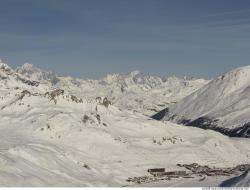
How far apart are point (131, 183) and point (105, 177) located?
9.40 metres

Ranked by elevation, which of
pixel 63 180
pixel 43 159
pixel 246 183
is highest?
pixel 43 159

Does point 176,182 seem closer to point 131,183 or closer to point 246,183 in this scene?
point 131,183

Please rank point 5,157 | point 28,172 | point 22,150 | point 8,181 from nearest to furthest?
point 8,181, point 28,172, point 5,157, point 22,150

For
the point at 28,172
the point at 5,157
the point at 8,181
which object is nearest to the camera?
the point at 8,181

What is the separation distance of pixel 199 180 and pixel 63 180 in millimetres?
53258

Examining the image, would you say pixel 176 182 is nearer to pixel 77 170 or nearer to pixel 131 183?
pixel 131 183

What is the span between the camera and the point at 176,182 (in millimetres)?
195375

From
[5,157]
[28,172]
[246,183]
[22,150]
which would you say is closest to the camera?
[246,183]

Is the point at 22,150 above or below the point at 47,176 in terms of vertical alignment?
above

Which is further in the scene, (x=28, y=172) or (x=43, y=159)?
(x=43, y=159)

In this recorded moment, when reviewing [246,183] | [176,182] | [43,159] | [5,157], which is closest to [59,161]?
[43,159]

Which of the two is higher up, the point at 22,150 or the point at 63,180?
the point at 22,150

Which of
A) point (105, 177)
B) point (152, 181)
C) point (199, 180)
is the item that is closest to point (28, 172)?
point (105, 177)

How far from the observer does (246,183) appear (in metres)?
128
